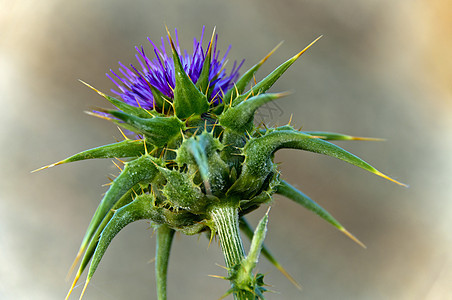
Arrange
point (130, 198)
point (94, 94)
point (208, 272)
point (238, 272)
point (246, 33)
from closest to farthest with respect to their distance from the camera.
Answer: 1. point (238, 272)
2. point (130, 198)
3. point (208, 272)
4. point (94, 94)
5. point (246, 33)

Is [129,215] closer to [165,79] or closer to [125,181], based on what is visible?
[125,181]

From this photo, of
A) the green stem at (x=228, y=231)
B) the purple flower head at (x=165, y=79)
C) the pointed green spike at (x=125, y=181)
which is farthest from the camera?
the purple flower head at (x=165, y=79)

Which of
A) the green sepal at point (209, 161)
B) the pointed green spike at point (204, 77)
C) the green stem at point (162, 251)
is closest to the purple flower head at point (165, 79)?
the pointed green spike at point (204, 77)

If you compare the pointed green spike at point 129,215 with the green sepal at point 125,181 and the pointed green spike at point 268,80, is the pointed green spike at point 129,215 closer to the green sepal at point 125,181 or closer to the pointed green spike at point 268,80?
the green sepal at point 125,181

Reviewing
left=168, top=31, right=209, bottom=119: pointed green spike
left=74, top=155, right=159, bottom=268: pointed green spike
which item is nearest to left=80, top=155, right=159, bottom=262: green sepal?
left=74, top=155, right=159, bottom=268: pointed green spike

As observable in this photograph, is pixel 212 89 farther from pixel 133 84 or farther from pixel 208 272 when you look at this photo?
pixel 208 272

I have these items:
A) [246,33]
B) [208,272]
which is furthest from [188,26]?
[208,272]

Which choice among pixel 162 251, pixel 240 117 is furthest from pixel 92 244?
pixel 240 117
